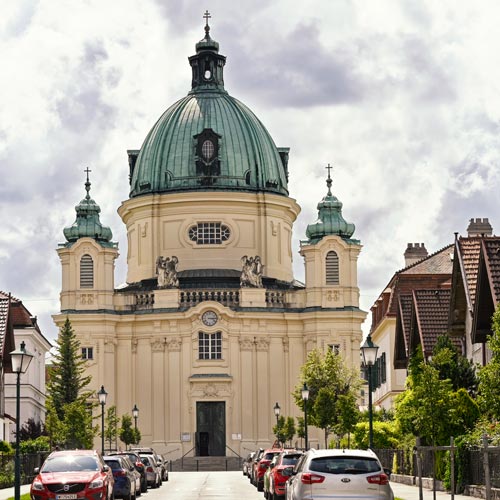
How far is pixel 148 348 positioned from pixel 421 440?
63494mm

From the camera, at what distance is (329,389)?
8125 cm

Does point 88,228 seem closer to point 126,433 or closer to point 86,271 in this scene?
point 86,271

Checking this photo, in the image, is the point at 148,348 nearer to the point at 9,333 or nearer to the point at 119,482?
the point at 9,333

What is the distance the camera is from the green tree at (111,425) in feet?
341

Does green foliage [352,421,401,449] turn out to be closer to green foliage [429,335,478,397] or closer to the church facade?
green foliage [429,335,478,397]

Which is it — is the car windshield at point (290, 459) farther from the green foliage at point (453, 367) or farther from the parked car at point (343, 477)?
the parked car at point (343, 477)

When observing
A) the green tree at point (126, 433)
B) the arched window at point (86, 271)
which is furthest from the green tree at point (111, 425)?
the arched window at point (86, 271)

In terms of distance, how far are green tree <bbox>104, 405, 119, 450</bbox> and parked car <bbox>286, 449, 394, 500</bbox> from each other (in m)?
72.2

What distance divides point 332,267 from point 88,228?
19.2 m

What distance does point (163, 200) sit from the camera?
389ft

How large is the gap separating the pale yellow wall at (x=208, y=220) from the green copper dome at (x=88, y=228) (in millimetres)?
2557

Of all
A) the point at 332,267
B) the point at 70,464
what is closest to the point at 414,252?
the point at 332,267

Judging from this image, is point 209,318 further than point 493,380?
Yes

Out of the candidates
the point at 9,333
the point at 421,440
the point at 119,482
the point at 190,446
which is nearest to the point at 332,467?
the point at 119,482
